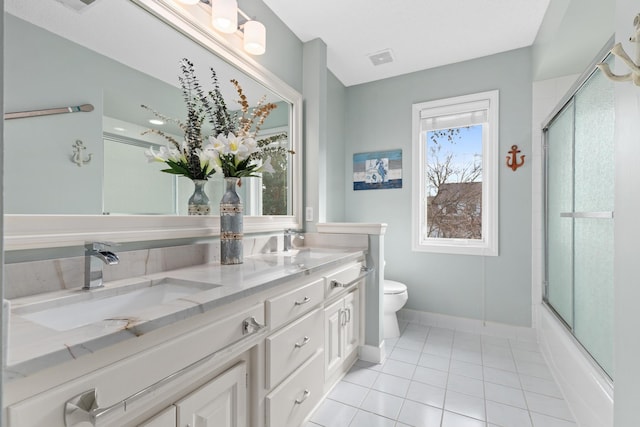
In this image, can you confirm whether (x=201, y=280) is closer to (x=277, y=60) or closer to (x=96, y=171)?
(x=96, y=171)

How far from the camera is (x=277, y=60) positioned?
2105mm

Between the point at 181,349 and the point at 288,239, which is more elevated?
the point at 288,239

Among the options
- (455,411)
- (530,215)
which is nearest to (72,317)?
(455,411)

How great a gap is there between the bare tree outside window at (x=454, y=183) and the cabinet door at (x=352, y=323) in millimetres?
1269

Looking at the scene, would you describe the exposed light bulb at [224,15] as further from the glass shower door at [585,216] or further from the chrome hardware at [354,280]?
the glass shower door at [585,216]

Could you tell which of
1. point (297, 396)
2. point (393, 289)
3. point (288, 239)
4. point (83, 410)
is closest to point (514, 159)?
point (393, 289)

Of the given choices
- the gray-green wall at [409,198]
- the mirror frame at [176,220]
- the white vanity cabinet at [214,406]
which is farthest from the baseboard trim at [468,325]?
the white vanity cabinet at [214,406]

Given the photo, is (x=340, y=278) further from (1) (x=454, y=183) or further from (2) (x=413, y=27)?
(2) (x=413, y=27)

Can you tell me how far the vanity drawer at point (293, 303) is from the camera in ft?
3.66

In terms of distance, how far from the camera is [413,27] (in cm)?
219

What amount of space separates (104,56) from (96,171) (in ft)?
1.44

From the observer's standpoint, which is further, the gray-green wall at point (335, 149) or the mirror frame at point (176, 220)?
the gray-green wall at point (335, 149)

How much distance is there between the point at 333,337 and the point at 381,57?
232 cm

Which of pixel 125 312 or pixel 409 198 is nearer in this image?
pixel 125 312
